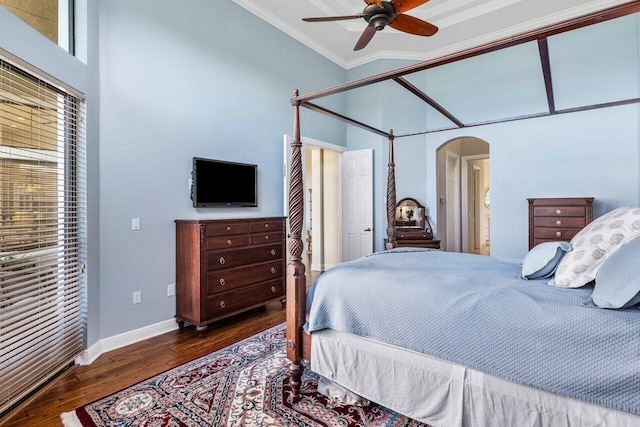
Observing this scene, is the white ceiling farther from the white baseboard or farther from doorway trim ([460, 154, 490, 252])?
the white baseboard

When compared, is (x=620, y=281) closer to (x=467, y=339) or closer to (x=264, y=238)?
(x=467, y=339)

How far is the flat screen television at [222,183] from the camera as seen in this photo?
10.8 feet

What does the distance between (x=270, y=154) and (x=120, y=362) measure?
269cm

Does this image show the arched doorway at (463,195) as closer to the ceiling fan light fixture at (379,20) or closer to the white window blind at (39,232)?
the ceiling fan light fixture at (379,20)

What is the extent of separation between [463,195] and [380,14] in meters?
5.52

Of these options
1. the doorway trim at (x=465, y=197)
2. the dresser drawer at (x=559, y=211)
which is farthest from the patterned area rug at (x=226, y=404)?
the doorway trim at (x=465, y=197)

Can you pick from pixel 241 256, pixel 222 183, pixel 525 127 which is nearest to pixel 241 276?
pixel 241 256

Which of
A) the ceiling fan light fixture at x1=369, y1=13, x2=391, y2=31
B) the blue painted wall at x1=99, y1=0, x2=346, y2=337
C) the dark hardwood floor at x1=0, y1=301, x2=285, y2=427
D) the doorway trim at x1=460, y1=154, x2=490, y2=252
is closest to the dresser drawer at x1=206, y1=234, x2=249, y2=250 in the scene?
the blue painted wall at x1=99, y1=0, x2=346, y2=337

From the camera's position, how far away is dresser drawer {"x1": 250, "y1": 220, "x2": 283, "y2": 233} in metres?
3.46

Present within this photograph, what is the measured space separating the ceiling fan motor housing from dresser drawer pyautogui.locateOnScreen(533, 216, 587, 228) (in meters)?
2.74

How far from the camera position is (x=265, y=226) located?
11.8 feet

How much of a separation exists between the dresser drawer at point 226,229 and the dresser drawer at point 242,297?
0.59 meters

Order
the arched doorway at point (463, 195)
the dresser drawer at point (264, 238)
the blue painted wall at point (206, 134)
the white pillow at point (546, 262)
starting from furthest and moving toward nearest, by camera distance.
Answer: the arched doorway at point (463, 195) → the dresser drawer at point (264, 238) → the blue painted wall at point (206, 134) → the white pillow at point (546, 262)

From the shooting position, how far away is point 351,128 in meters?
5.52
